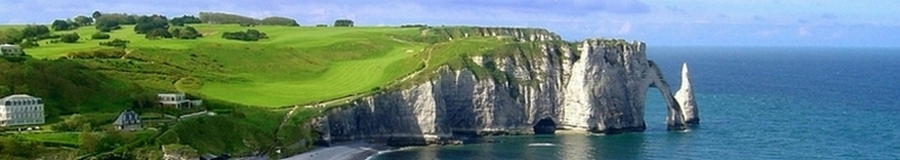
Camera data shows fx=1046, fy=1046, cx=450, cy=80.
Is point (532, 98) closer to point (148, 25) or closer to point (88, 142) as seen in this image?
point (88, 142)

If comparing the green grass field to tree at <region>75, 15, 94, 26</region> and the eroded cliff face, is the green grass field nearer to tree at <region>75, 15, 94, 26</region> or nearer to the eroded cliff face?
the eroded cliff face

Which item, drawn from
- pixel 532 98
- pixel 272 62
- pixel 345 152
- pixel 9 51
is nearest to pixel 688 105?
pixel 532 98

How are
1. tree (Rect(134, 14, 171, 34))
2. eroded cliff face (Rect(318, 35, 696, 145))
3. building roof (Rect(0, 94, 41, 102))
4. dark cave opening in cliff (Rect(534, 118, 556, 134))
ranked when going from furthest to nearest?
tree (Rect(134, 14, 171, 34))
dark cave opening in cliff (Rect(534, 118, 556, 134))
eroded cliff face (Rect(318, 35, 696, 145))
building roof (Rect(0, 94, 41, 102))

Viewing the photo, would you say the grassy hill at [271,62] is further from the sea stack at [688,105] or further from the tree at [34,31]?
the sea stack at [688,105]

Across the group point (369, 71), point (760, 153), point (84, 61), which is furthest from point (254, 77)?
point (760, 153)

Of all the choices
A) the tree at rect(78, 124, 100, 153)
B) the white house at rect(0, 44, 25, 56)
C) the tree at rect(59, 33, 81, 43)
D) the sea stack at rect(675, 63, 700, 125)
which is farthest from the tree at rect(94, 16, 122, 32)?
the sea stack at rect(675, 63, 700, 125)

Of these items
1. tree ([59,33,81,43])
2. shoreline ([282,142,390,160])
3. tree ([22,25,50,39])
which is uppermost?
tree ([22,25,50,39])
